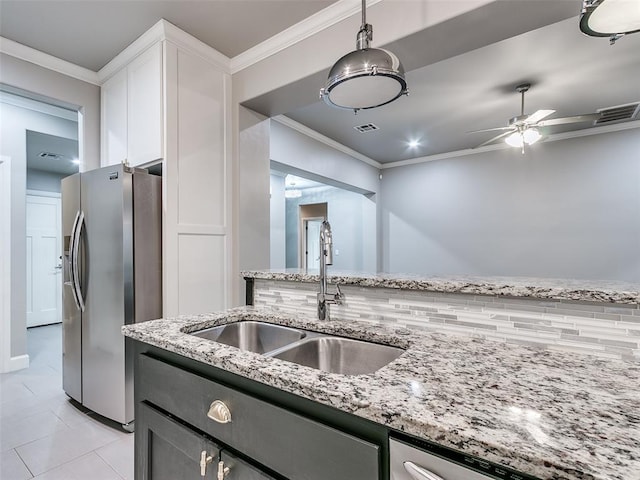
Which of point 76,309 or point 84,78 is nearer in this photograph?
point 76,309

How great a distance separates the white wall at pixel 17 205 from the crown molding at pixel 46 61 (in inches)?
45.5

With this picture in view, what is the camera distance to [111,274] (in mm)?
2229

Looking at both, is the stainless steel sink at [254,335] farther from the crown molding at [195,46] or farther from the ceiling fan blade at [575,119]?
the ceiling fan blade at [575,119]

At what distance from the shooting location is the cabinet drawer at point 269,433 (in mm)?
694

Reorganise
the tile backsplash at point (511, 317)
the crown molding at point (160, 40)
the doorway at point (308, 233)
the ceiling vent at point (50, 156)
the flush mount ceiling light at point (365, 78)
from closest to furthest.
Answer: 1. the tile backsplash at point (511, 317)
2. the flush mount ceiling light at point (365, 78)
3. the crown molding at point (160, 40)
4. the ceiling vent at point (50, 156)
5. the doorway at point (308, 233)

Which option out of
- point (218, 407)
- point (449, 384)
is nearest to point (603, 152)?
point (449, 384)

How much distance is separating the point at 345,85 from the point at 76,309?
2602 millimetres

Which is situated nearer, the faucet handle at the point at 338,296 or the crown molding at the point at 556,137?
the faucet handle at the point at 338,296

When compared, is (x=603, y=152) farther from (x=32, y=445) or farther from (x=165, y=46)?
(x=32, y=445)

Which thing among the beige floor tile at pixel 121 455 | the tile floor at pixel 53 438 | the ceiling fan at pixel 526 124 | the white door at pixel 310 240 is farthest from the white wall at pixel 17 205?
the white door at pixel 310 240

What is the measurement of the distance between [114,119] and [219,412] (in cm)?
279

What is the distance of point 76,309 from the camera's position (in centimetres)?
250

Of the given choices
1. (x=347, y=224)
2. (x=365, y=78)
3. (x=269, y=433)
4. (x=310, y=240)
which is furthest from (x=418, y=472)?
(x=310, y=240)

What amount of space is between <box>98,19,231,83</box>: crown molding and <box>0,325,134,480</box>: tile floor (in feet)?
9.00
